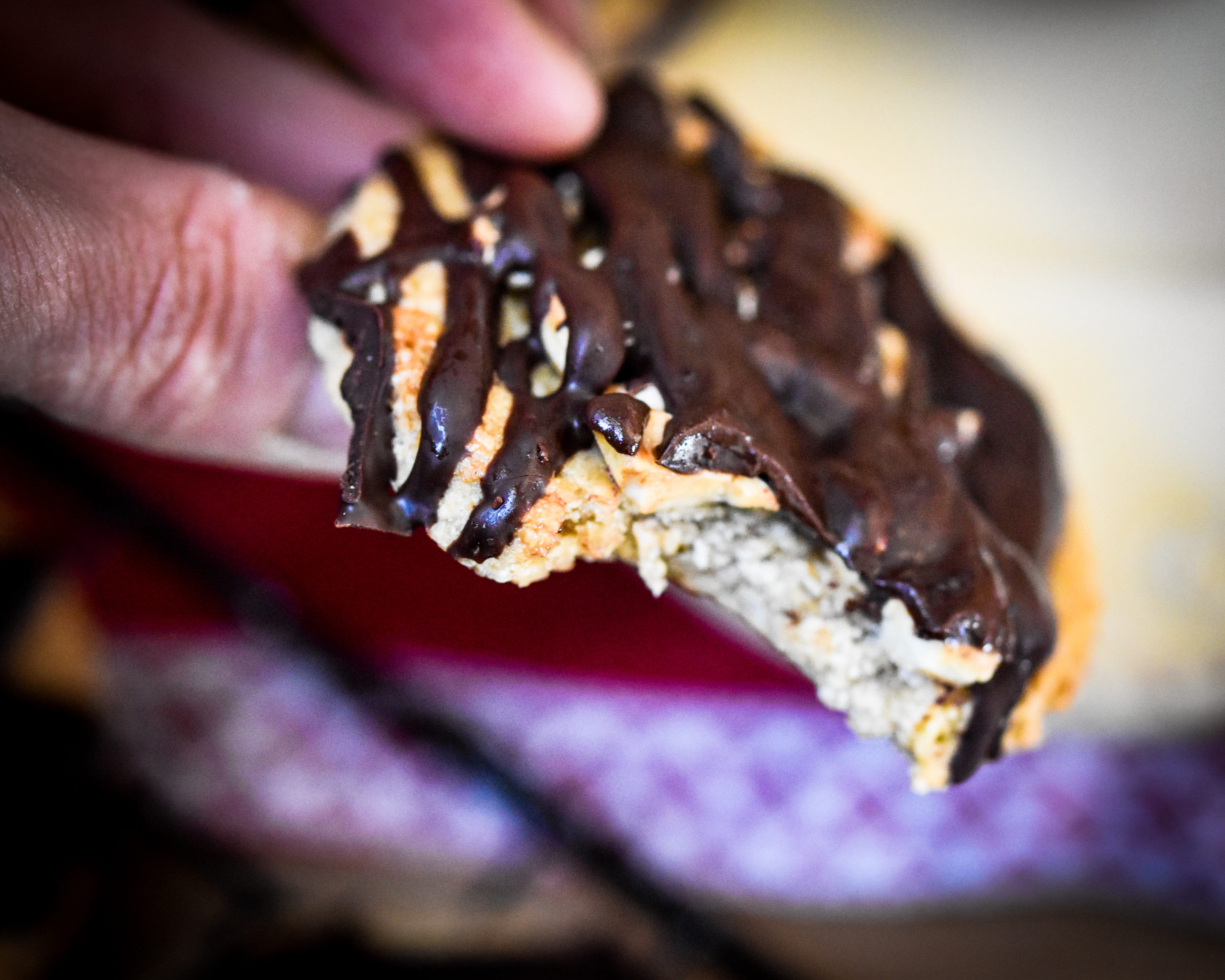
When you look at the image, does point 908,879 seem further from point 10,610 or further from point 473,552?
point 10,610

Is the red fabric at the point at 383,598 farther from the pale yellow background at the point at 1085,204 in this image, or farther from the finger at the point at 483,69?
the pale yellow background at the point at 1085,204

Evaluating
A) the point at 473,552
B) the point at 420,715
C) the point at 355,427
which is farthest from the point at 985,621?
the point at 420,715

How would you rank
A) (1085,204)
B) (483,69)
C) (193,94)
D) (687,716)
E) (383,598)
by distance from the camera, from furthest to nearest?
(1085,204)
(687,716)
(383,598)
(193,94)
(483,69)

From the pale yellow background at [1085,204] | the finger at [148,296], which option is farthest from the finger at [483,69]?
the pale yellow background at [1085,204]

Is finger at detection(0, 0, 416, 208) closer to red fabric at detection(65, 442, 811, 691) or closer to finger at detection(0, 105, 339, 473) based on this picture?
finger at detection(0, 105, 339, 473)

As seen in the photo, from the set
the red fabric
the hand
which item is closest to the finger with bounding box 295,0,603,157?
the hand

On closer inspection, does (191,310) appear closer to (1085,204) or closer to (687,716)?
(687,716)

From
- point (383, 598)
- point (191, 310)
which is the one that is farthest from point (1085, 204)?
point (191, 310)
